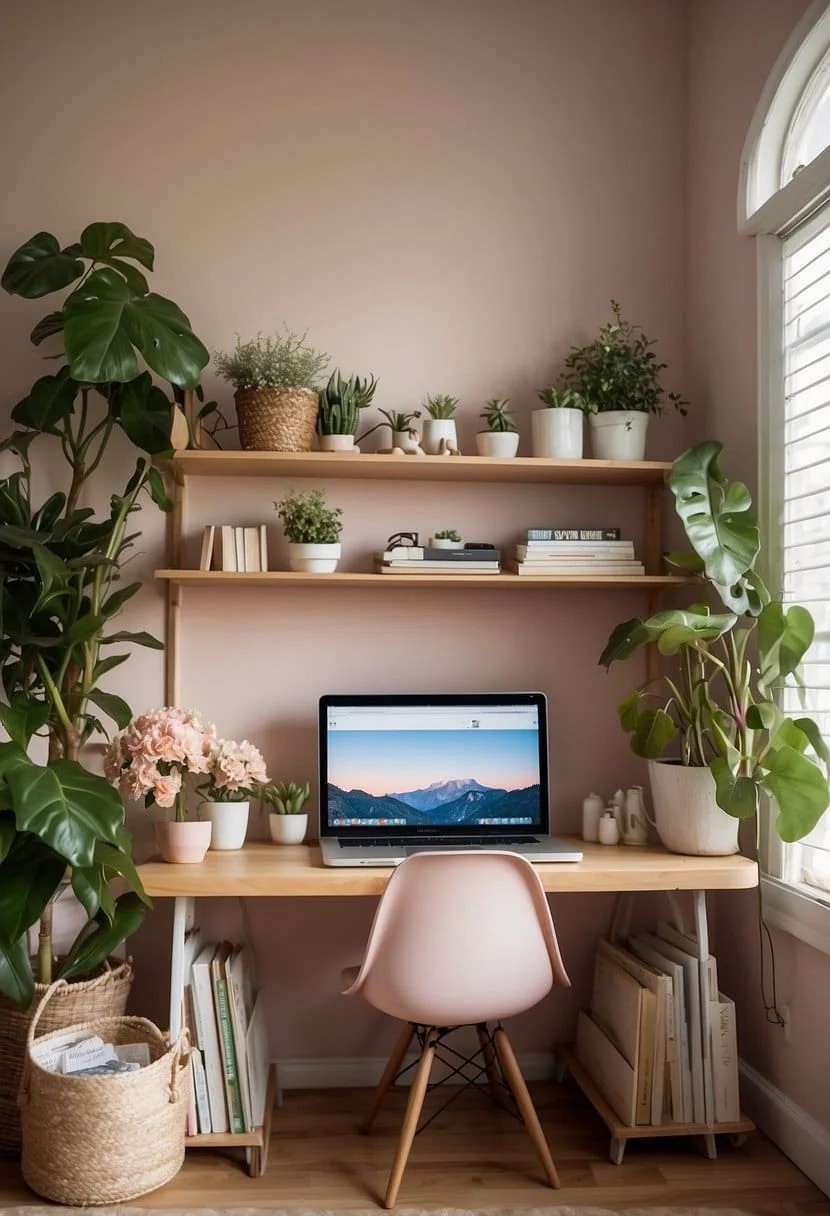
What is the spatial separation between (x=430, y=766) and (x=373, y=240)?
144 centimetres

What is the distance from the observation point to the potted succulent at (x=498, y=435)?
2873 mm

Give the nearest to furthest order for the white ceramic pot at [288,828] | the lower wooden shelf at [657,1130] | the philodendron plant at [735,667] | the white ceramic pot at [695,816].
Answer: the philodendron plant at [735,667], the lower wooden shelf at [657,1130], the white ceramic pot at [695,816], the white ceramic pot at [288,828]

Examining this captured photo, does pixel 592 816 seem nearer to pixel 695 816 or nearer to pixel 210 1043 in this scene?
pixel 695 816

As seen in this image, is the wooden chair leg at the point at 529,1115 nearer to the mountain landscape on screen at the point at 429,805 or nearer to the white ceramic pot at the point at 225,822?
the mountain landscape on screen at the point at 429,805

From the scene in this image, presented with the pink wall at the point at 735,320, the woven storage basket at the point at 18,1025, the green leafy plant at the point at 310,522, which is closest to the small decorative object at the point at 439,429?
the green leafy plant at the point at 310,522

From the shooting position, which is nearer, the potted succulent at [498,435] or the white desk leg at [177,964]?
the white desk leg at [177,964]

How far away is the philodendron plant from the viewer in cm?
238

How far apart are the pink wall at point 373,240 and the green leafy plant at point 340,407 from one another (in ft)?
0.68

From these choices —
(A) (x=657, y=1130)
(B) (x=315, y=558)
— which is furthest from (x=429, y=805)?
(A) (x=657, y=1130)

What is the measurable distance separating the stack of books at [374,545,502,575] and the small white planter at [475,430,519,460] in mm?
261

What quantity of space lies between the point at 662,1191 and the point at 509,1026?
701 millimetres

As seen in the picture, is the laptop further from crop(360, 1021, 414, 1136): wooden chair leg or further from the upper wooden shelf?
the upper wooden shelf

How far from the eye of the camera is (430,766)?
2848mm

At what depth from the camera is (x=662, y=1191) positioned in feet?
7.84
